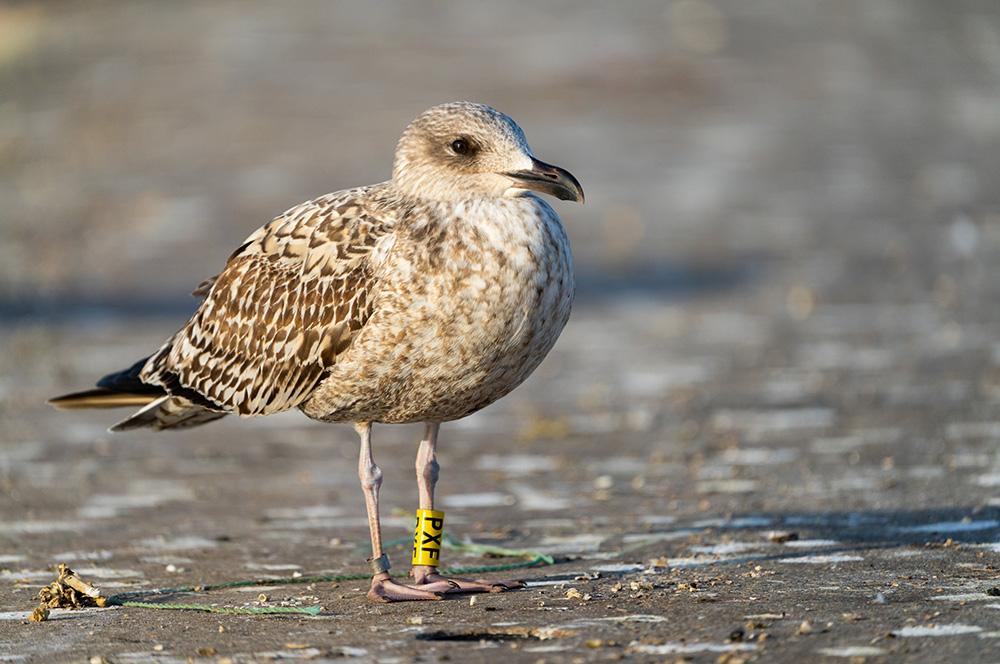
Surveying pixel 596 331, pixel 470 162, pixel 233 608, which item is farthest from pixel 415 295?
pixel 596 331

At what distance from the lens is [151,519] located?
7.04m

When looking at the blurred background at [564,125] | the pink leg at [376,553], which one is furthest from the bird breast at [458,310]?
the blurred background at [564,125]

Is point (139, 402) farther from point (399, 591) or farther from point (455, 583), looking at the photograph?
point (455, 583)

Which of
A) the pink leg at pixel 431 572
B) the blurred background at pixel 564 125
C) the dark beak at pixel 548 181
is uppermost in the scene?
the blurred background at pixel 564 125

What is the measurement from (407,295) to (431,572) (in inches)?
51.0

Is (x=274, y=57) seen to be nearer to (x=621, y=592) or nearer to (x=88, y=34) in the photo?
(x=88, y=34)

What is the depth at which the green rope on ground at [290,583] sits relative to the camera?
16.9ft

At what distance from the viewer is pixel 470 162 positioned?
17.8ft

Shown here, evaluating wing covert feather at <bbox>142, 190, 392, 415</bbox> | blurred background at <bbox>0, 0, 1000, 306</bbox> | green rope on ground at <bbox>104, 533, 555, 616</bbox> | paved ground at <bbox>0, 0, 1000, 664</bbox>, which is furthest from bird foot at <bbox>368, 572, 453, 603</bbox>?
blurred background at <bbox>0, 0, 1000, 306</bbox>

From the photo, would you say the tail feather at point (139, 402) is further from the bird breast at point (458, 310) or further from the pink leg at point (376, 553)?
the bird breast at point (458, 310)

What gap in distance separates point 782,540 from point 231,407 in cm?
285

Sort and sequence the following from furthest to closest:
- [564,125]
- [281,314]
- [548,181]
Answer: [564,125]
[281,314]
[548,181]

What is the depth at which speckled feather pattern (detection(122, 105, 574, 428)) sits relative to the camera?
5.13 meters

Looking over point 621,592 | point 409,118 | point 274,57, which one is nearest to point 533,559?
point 621,592
